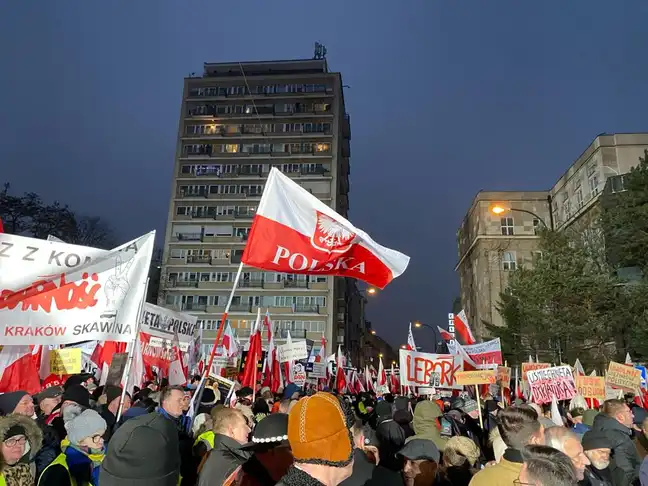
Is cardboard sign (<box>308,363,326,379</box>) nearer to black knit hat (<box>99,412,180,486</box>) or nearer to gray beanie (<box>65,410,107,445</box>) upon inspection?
gray beanie (<box>65,410,107,445</box>)

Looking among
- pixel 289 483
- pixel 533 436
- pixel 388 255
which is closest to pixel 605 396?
pixel 388 255

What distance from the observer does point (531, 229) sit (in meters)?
53.1

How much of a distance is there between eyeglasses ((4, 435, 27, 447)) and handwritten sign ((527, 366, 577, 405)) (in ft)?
28.6

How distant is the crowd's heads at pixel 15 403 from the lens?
15.7ft

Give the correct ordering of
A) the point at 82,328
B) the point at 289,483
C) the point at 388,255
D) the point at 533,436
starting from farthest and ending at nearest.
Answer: the point at 388,255, the point at 82,328, the point at 533,436, the point at 289,483

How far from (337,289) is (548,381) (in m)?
52.7

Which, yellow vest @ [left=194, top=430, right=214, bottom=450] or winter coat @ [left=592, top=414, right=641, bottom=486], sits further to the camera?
winter coat @ [left=592, top=414, right=641, bottom=486]

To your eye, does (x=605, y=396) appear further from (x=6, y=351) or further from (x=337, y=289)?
(x=337, y=289)

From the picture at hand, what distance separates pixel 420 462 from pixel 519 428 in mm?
987

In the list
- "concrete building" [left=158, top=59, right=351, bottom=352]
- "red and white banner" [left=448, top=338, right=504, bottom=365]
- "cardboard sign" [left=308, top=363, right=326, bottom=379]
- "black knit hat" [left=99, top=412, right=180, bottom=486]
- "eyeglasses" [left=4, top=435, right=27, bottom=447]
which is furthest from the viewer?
"concrete building" [left=158, top=59, right=351, bottom=352]

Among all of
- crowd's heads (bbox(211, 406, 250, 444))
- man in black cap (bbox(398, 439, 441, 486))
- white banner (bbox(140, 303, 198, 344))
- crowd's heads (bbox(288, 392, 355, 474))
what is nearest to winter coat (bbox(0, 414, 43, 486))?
crowd's heads (bbox(211, 406, 250, 444))

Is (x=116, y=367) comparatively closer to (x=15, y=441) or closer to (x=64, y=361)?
(x=64, y=361)

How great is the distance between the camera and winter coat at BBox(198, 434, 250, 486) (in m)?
3.28

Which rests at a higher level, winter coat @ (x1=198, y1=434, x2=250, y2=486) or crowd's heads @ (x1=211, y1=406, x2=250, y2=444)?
crowd's heads @ (x1=211, y1=406, x2=250, y2=444)
